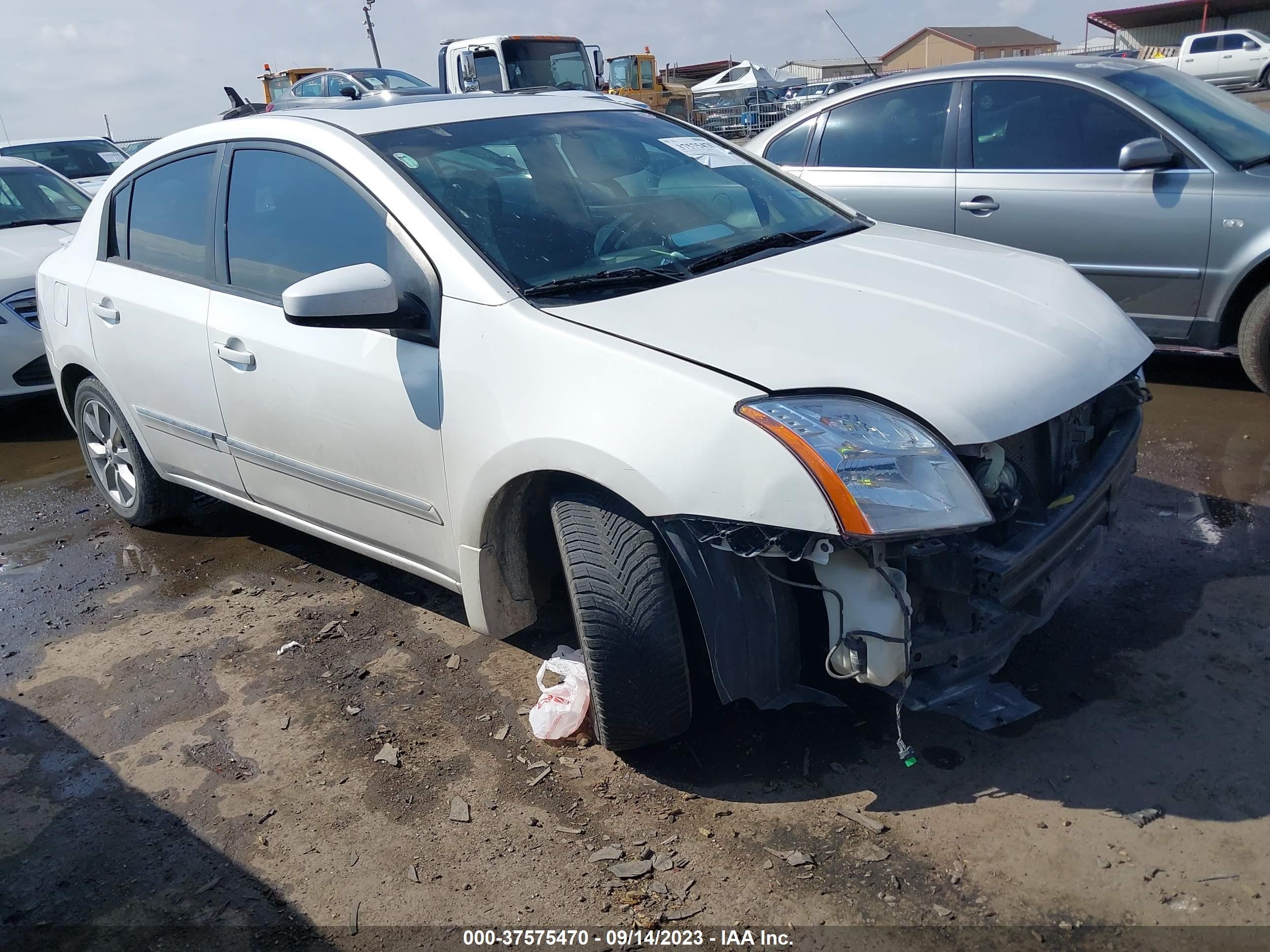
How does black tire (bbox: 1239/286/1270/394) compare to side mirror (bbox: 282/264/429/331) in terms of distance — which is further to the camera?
black tire (bbox: 1239/286/1270/394)

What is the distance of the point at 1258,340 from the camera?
15.8 feet

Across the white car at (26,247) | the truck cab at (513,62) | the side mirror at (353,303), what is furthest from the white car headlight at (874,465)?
the truck cab at (513,62)

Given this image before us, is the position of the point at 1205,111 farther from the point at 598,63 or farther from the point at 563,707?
the point at 598,63

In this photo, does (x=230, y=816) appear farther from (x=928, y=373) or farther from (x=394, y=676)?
(x=928, y=373)

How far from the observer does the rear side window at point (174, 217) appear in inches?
147

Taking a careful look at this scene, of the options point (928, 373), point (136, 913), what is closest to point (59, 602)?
point (136, 913)

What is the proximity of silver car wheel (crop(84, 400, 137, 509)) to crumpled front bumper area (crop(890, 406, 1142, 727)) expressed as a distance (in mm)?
3620

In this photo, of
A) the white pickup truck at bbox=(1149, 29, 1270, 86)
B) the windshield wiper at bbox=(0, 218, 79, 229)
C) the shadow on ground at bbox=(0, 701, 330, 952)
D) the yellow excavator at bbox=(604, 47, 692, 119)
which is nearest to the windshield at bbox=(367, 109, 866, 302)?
the shadow on ground at bbox=(0, 701, 330, 952)

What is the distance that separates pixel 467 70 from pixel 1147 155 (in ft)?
49.3

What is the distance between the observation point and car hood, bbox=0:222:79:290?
21.3 feet

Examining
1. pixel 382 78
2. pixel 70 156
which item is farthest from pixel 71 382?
pixel 382 78

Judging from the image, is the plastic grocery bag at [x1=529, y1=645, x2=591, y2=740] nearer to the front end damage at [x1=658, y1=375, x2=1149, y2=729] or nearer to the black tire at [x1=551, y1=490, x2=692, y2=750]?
the black tire at [x1=551, y1=490, x2=692, y2=750]

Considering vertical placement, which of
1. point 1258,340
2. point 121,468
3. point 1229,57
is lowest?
point 121,468

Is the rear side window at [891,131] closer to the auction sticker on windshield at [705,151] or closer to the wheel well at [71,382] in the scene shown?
the auction sticker on windshield at [705,151]
